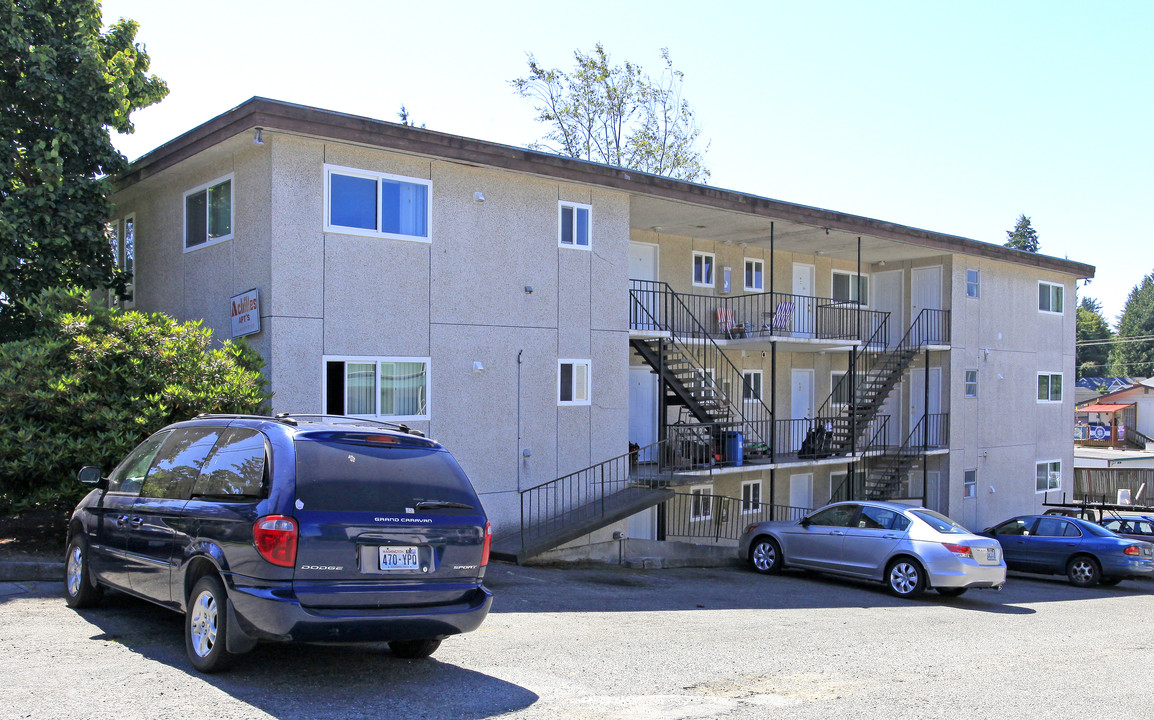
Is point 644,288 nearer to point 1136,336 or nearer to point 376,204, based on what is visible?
point 376,204

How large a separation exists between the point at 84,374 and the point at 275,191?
359 centimetres

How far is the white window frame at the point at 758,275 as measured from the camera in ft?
74.9

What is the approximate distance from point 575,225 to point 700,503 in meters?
7.56

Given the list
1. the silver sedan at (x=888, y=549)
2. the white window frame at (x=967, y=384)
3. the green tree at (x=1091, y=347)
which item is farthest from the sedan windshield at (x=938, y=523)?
the green tree at (x=1091, y=347)

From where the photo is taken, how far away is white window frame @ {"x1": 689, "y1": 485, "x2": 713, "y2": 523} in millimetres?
20297

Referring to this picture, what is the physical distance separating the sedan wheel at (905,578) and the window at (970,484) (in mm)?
12684

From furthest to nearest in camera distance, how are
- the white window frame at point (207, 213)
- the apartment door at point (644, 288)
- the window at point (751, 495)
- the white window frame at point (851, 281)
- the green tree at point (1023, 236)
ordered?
1. the green tree at point (1023, 236)
2. the white window frame at point (851, 281)
3. the window at point (751, 495)
4. the apartment door at point (644, 288)
5. the white window frame at point (207, 213)

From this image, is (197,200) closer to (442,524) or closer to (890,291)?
(442,524)

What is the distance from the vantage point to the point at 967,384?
82.7 ft

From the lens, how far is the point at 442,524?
6.34 meters

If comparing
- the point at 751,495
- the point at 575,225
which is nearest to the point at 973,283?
the point at 751,495

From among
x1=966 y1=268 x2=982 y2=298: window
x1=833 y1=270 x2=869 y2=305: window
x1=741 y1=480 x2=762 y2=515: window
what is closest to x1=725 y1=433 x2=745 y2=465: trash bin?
x1=741 y1=480 x2=762 y2=515: window

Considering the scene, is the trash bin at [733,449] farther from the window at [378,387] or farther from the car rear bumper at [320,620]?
the car rear bumper at [320,620]

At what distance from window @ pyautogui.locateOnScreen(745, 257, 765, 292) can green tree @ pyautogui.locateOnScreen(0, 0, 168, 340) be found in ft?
45.8
